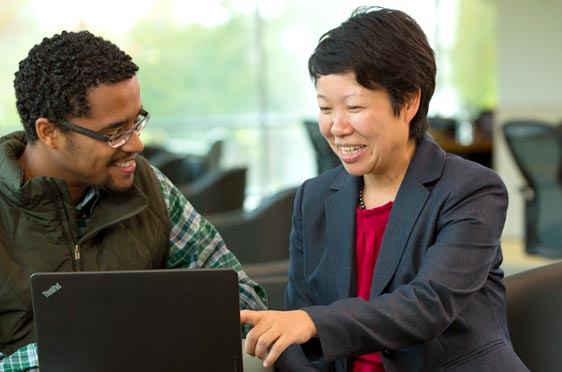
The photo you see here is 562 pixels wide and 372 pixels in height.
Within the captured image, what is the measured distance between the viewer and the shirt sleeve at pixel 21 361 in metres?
1.85

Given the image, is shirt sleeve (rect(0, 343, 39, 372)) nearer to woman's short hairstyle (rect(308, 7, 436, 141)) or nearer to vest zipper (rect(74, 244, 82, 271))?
vest zipper (rect(74, 244, 82, 271))

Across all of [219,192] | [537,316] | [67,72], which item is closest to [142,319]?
[67,72]

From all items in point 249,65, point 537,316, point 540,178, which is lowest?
point 540,178

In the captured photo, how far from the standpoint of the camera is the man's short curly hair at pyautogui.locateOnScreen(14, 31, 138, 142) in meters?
1.96

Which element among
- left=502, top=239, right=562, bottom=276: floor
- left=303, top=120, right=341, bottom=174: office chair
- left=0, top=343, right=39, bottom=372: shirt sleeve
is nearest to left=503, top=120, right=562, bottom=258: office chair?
left=502, top=239, right=562, bottom=276: floor

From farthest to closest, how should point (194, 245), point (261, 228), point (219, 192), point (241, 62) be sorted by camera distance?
point (241, 62) → point (219, 192) → point (261, 228) → point (194, 245)

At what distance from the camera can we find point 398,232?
1895 mm

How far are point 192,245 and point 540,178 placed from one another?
415cm

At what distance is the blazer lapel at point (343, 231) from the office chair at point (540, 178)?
383 centimetres

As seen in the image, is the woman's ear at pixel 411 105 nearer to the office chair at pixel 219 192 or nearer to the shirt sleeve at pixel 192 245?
the shirt sleeve at pixel 192 245

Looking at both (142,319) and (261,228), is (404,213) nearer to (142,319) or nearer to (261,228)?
(142,319)

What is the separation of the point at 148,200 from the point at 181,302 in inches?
22.8

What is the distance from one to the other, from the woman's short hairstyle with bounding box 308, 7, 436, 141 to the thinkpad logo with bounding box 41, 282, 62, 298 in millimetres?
679

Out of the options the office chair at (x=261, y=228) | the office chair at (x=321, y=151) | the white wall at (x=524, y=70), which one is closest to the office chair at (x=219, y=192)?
the office chair at (x=321, y=151)
